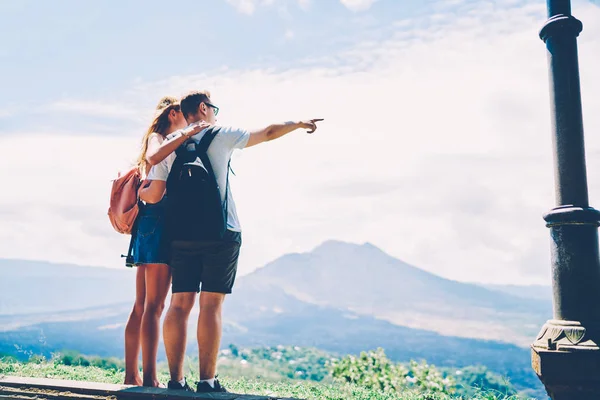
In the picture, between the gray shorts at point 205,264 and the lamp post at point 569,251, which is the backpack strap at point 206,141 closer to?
the gray shorts at point 205,264

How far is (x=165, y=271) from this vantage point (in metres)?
3.62

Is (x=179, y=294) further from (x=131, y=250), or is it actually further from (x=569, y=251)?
(x=569, y=251)

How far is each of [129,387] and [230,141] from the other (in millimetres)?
1572

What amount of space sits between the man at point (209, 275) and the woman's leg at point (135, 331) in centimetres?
51

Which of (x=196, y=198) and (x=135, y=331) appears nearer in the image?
(x=196, y=198)

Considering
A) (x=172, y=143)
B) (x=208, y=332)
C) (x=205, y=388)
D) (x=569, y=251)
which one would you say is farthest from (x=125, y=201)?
(x=569, y=251)

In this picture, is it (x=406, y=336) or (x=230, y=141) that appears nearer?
(x=230, y=141)

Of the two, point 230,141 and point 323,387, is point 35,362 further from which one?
point 230,141

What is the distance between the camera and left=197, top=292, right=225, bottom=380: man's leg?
129 inches

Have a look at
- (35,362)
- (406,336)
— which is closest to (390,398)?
(35,362)

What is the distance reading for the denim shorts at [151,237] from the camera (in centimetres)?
347

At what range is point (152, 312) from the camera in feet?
11.8

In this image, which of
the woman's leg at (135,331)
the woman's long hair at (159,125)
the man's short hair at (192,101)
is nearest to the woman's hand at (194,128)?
the man's short hair at (192,101)

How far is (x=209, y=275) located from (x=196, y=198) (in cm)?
45
